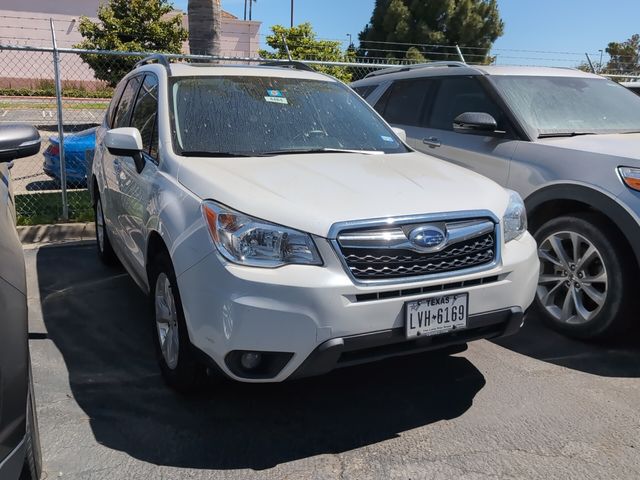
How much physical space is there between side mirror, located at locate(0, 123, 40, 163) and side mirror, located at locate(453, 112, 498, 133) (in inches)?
122

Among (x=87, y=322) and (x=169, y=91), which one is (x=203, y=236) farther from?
(x=87, y=322)

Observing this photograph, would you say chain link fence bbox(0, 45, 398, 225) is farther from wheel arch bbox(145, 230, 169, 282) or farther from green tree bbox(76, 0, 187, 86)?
wheel arch bbox(145, 230, 169, 282)

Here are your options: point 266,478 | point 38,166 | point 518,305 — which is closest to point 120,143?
point 266,478

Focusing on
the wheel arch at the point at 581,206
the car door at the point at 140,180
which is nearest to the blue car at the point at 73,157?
the car door at the point at 140,180

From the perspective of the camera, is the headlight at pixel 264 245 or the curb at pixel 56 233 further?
the curb at pixel 56 233

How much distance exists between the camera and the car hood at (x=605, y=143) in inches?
150

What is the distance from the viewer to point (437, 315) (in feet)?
9.00

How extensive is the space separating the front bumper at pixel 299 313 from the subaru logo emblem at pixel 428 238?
16 cm

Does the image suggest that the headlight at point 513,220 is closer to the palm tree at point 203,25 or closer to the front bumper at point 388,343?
the front bumper at point 388,343

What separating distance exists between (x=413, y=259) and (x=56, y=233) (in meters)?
5.09

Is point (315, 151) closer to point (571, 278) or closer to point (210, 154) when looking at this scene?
point (210, 154)

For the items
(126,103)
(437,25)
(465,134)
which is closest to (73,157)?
(126,103)

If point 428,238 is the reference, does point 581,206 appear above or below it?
below

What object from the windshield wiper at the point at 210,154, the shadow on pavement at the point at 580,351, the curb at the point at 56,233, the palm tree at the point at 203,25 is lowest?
the curb at the point at 56,233
